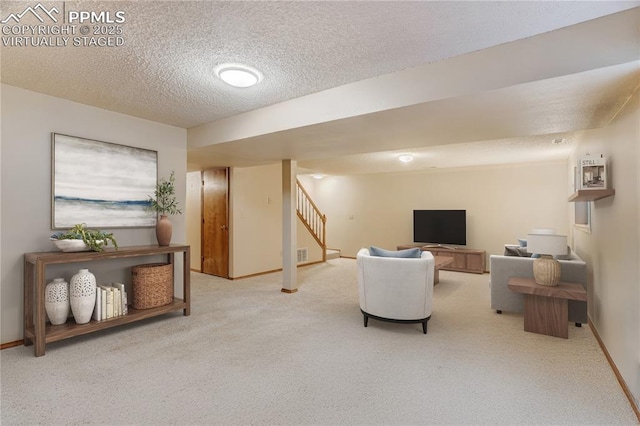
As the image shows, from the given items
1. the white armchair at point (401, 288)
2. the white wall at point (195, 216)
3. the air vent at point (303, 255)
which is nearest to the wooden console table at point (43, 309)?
the white armchair at point (401, 288)

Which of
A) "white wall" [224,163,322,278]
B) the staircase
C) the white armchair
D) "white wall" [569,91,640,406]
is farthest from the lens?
the staircase

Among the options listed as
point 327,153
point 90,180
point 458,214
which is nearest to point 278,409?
point 90,180

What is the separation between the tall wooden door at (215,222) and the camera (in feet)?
20.8

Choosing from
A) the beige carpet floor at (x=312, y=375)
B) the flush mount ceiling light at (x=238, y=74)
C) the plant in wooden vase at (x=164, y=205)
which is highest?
the flush mount ceiling light at (x=238, y=74)

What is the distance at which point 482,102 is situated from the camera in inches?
98.3

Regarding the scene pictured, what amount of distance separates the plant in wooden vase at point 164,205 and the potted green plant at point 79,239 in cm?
60

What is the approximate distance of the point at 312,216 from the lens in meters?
8.63

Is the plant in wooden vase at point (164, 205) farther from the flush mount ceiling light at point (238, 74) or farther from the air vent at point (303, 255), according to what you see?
the air vent at point (303, 255)

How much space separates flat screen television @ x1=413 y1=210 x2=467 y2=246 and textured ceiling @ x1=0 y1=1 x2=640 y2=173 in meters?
4.07

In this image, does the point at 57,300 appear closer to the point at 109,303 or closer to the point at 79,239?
the point at 109,303

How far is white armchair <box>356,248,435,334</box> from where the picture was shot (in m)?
3.38

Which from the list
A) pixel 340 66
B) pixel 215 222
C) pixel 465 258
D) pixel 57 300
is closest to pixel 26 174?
pixel 57 300

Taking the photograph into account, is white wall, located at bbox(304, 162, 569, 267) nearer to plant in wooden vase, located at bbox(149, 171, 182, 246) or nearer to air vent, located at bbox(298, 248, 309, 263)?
air vent, located at bbox(298, 248, 309, 263)

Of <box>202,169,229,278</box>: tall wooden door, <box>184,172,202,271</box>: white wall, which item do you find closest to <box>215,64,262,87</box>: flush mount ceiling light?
<box>202,169,229,278</box>: tall wooden door
